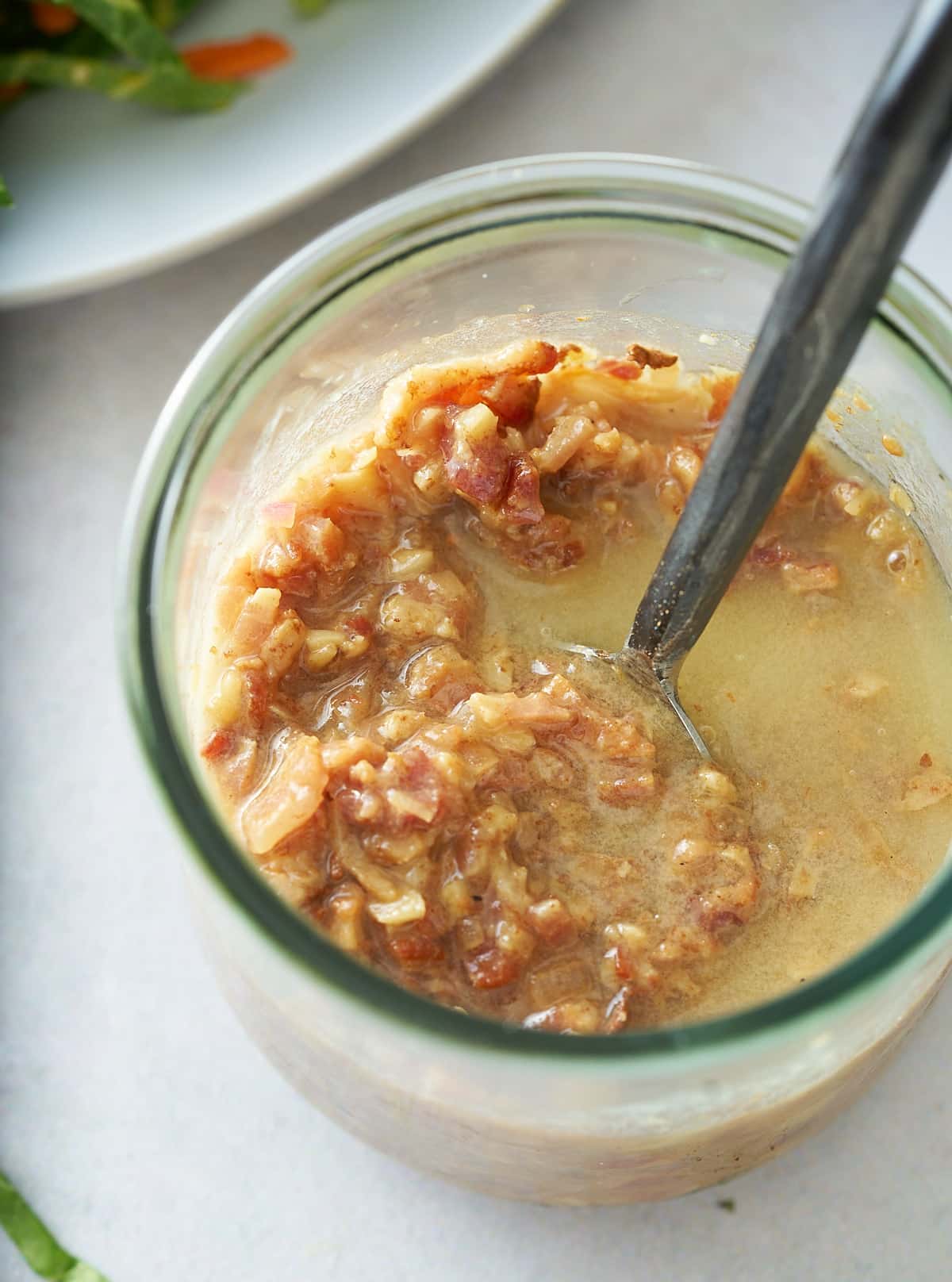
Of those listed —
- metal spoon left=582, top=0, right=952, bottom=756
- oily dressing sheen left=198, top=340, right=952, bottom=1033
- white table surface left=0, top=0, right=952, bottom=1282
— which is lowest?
white table surface left=0, top=0, right=952, bottom=1282

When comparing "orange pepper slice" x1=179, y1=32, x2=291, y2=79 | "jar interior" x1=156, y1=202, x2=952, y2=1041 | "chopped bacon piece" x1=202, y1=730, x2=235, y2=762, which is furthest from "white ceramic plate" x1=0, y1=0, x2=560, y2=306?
"chopped bacon piece" x1=202, y1=730, x2=235, y2=762

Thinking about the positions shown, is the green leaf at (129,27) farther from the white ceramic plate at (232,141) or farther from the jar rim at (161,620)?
the jar rim at (161,620)

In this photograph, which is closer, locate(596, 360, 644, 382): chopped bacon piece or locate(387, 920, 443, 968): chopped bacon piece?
locate(387, 920, 443, 968): chopped bacon piece

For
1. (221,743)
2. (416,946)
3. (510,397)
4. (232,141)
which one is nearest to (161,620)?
(221,743)

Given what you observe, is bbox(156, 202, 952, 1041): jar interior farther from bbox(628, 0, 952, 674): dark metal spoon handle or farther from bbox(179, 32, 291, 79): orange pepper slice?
bbox(179, 32, 291, 79): orange pepper slice

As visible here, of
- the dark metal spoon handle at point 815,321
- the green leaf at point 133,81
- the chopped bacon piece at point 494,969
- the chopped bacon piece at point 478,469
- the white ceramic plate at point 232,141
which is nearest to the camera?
the dark metal spoon handle at point 815,321

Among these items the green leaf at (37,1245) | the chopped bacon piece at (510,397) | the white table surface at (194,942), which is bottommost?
the green leaf at (37,1245)

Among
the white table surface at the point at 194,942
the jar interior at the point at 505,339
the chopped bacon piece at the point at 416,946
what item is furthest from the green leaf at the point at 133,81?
the chopped bacon piece at the point at 416,946
